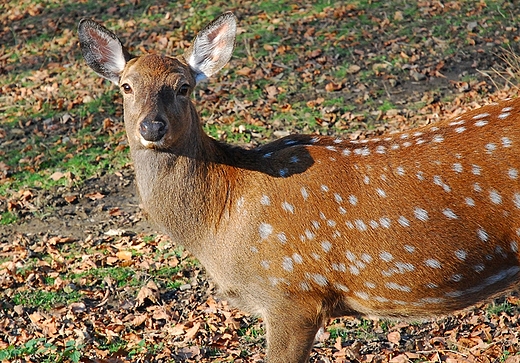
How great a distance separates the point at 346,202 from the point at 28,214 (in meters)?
4.52

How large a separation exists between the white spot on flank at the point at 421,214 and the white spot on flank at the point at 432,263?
0.80ft

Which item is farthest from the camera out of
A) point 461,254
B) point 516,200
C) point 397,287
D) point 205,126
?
point 205,126

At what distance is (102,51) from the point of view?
511 centimetres

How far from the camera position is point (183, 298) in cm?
635

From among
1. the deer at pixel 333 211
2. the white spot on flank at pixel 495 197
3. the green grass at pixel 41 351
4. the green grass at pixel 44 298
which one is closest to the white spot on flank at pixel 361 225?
the deer at pixel 333 211

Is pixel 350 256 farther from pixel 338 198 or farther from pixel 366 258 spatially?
pixel 338 198

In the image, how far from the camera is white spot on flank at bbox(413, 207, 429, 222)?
439 centimetres

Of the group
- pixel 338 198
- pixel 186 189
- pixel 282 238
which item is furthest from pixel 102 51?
pixel 338 198

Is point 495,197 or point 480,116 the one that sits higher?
point 480,116

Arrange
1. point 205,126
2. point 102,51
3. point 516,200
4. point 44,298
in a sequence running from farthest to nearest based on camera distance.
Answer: point 205,126
point 44,298
point 102,51
point 516,200

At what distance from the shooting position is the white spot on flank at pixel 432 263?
173 inches

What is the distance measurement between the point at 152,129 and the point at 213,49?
3.42ft

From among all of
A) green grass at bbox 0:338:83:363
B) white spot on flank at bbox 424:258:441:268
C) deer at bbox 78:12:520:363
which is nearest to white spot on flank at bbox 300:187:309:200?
deer at bbox 78:12:520:363

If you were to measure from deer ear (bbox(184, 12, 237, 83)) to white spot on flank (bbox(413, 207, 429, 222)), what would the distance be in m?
1.69
